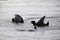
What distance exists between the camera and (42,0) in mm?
4562

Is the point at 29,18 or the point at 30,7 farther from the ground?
the point at 30,7

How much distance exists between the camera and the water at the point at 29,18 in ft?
8.77

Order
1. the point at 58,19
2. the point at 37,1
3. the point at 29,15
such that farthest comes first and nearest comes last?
1. the point at 37,1
2. the point at 29,15
3. the point at 58,19

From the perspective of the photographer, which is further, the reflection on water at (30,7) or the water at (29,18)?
the reflection on water at (30,7)

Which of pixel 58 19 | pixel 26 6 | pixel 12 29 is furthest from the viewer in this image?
pixel 26 6

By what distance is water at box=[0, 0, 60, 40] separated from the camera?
2672 millimetres

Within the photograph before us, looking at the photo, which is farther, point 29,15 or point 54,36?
point 29,15

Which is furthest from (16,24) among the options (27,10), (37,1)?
(37,1)

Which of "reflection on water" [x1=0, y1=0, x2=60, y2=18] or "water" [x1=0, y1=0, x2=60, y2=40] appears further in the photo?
"reflection on water" [x1=0, y1=0, x2=60, y2=18]

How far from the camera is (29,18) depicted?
131 inches

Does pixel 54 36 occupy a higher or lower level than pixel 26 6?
lower

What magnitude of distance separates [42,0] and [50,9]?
74 cm

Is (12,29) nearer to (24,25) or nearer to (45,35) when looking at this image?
(24,25)

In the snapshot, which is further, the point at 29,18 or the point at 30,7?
the point at 30,7
